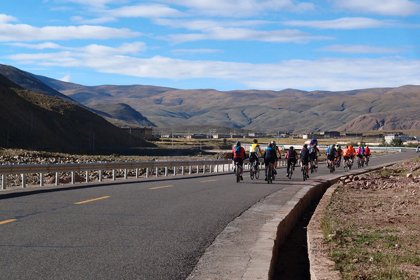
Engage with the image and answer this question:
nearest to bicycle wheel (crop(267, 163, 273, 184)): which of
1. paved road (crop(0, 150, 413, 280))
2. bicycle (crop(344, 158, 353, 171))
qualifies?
paved road (crop(0, 150, 413, 280))

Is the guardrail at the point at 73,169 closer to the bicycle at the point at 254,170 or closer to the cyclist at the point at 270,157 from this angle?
the bicycle at the point at 254,170

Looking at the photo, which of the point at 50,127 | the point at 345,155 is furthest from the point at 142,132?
the point at 345,155

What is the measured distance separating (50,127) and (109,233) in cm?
8236

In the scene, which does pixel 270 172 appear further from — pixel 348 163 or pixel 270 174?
pixel 348 163

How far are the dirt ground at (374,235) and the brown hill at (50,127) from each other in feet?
204

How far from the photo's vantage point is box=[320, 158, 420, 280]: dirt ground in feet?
28.0

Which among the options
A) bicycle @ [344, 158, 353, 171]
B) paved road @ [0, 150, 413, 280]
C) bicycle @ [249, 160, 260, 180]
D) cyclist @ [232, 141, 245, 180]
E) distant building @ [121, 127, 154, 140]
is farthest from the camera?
distant building @ [121, 127, 154, 140]

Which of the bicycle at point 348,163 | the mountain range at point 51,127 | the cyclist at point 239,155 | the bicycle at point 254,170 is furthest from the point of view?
the mountain range at point 51,127

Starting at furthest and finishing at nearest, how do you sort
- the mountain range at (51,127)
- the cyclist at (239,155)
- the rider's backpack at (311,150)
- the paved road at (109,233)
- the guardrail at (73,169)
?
the mountain range at (51,127)
the rider's backpack at (311,150)
the cyclist at (239,155)
the guardrail at (73,169)
the paved road at (109,233)

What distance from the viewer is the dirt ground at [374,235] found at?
8.54 m

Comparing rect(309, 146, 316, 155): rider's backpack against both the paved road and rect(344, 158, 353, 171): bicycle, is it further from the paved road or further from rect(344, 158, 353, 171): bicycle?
the paved road

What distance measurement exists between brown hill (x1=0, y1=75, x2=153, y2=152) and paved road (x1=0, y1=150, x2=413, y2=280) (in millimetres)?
60971

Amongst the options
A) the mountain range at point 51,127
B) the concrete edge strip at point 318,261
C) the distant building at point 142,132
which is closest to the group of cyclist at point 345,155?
the concrete edge strip at point 318,261

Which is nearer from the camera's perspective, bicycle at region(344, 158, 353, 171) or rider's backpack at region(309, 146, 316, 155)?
rider's backpack at region(309, 146, 316, 155)
